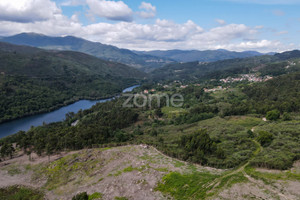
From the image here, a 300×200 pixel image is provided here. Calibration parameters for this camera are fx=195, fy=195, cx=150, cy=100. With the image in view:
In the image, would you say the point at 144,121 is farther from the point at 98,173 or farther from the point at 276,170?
the point at 276,170

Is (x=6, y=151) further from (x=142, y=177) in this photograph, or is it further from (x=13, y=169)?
(x=142, y=177)

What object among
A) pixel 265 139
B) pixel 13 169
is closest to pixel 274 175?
pixel 265 139

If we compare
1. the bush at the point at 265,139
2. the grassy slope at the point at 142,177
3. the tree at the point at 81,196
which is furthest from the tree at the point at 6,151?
the bush at the point at 265,139

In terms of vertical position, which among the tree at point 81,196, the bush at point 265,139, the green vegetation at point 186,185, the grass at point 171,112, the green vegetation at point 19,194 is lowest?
the grass at point 171,112

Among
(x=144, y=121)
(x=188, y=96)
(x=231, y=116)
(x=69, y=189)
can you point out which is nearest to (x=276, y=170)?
(x=69, y=189)

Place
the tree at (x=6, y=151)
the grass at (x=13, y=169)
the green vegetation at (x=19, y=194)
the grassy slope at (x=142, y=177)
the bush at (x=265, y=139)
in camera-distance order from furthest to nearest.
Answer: the tree at (x=6, y=151), the bush at (x=265, y=139), the grass at (x=13, y=169), the green vegetation at (x=19, y=194), the grassy slope at (x=142, y=177)

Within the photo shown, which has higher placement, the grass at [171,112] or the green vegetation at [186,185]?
the green vegetation at [186,185]

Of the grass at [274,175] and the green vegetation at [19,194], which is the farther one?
the green vegetation at [19,194]

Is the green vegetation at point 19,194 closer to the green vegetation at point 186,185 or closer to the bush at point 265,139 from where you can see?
the green vegetation at point 186,185
